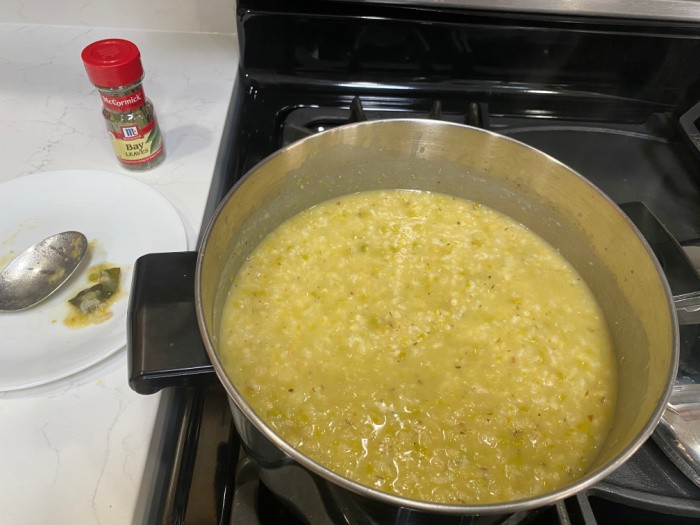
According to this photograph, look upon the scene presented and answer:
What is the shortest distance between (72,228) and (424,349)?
2.20ft

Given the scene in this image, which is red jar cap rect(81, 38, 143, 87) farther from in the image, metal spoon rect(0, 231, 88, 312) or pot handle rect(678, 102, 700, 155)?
pot handle rect(678, 102, 700, 155)

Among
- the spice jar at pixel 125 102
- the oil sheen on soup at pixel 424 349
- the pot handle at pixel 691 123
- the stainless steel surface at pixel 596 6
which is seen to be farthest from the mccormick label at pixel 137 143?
the pot handle at pixel 691 123

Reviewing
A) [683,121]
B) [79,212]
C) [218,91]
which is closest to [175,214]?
[79,212]

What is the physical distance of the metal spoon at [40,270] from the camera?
884 mm

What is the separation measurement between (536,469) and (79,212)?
900mm

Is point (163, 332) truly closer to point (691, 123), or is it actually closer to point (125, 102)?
point (125, 102)

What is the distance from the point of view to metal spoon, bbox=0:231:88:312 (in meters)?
0.88

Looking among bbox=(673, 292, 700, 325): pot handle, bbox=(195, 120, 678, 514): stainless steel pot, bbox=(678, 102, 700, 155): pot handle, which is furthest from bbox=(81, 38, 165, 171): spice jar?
bbox=(678, 102, 700, 155): pot handle

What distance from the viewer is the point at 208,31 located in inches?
56.5

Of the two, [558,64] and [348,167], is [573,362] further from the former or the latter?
[558,64]

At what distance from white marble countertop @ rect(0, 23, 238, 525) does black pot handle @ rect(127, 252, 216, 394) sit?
13 cm

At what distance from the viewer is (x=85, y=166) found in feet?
3.75

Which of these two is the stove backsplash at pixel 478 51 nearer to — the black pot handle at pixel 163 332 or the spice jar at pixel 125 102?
the spice jar at pixel 125 102

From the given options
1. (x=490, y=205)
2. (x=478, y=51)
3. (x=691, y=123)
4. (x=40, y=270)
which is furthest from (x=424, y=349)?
(x=691, y=123)
